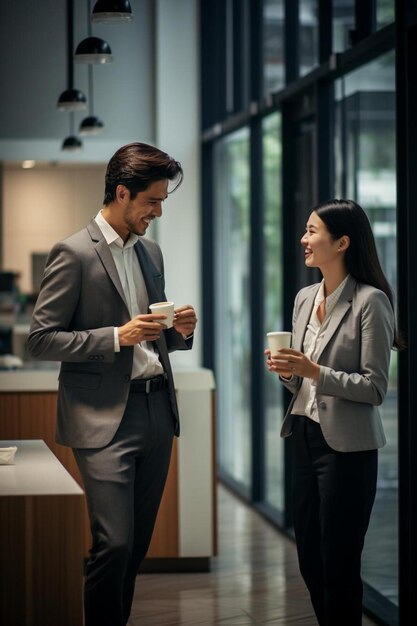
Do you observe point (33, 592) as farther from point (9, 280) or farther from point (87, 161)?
point (9, 280)

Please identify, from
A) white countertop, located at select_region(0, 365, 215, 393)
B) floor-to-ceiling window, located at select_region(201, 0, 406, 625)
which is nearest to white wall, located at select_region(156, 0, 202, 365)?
floor-to-ceiling window, located at select_region(201, 0, 406, 625)

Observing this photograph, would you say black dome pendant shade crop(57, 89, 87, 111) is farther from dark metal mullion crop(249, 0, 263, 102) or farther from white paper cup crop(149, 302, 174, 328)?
white paper cup crop(149, 302, 174, 328)

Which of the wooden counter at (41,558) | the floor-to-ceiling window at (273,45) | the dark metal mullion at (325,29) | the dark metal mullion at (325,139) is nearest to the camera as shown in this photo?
the wooden counter at (41,558)

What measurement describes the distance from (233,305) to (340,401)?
5.00 meters

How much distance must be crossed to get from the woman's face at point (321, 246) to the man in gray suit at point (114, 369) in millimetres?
468

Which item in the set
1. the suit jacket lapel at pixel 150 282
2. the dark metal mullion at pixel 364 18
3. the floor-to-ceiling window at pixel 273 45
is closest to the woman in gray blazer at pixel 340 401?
the suit jacket lapel at pixel 150 282

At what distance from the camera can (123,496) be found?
11.1ft

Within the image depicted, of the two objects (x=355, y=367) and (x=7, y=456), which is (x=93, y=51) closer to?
(x=355, y=367)

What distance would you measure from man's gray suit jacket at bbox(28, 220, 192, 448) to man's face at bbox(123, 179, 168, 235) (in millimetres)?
113

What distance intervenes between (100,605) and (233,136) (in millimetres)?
5590

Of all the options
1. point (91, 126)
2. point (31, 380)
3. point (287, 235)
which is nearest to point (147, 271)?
point (31, 380)

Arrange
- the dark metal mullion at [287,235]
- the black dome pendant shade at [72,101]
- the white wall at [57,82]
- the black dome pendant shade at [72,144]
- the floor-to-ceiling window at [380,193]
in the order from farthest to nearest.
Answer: the white wall at [57,82] < the black dome pendant shade at [72,144] < the black dome pendant shade at [72,101] < the dark metal mullion at [287,235] < the floor-to-ceiling window at [380,193]

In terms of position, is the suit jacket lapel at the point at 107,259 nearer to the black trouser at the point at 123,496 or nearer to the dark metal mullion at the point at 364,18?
the black trouser at the point at 123,496

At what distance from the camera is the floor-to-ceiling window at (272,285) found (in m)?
7.21
